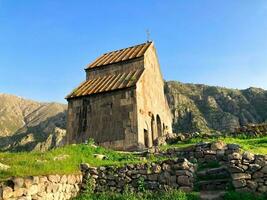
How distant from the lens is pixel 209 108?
3346 inches

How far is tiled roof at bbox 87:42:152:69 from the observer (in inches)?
1041

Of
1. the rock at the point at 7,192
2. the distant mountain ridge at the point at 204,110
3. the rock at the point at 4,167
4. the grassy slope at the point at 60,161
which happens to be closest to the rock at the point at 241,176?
the grassy slope at the point at 60,161

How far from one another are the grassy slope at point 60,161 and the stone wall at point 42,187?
31cm

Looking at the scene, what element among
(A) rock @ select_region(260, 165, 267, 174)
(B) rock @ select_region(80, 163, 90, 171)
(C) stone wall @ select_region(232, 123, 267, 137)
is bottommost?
(A) rock @ select_region(260, 165, 267, 174)

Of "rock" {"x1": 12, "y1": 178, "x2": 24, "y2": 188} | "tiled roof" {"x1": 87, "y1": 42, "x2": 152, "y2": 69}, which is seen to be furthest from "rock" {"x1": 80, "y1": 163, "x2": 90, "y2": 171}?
"tiled roof" {"x1": 87, "y1": 42, "x2": 152, "y2": 69}

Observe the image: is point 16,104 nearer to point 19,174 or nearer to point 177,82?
point 177,82

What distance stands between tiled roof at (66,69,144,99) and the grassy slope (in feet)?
24.9

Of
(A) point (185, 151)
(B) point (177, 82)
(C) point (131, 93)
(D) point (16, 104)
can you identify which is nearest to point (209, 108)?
(B) point (177, 82)

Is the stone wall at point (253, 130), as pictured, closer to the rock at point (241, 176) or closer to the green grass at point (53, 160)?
the green grass at point (53, 160)

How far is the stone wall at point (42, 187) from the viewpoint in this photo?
36.4 feet

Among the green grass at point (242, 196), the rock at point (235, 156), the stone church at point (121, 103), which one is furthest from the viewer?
the stone church at point (121, 103)

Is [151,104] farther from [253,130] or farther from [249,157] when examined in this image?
[249,157]

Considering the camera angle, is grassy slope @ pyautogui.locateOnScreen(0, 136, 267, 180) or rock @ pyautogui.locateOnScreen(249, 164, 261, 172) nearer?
rock @ pyautogui.locateOnScreen(249, 164, 261, 172)

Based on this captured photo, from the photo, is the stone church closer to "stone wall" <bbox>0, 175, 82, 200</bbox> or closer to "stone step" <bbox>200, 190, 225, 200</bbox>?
"stone wall" <bbox>0, 175, 82, 200</bbox>
